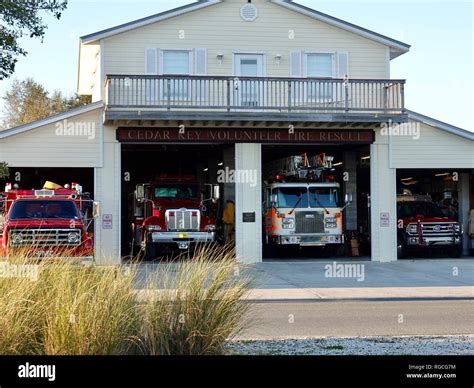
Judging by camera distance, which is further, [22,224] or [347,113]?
[347,113]

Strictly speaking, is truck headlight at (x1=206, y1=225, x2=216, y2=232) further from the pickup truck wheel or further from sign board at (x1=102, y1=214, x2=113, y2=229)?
the pickup truck wheel

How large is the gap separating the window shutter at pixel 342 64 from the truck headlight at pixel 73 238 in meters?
11.8

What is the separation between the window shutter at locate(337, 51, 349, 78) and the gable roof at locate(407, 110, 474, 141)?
2.73 m

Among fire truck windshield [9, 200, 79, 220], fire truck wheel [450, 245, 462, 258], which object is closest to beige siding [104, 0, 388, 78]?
fire truck wheel [450, 245, 462, 258]

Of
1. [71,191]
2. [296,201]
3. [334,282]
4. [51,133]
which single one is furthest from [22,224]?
[296,201]

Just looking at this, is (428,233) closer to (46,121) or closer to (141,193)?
(141,193)

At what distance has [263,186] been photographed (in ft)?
87.8

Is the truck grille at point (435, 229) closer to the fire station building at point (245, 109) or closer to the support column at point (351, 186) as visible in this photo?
the fire station building at point (245, 109)

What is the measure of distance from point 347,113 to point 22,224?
1084 cm

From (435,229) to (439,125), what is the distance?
377 cm

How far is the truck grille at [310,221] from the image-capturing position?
83.4 ft

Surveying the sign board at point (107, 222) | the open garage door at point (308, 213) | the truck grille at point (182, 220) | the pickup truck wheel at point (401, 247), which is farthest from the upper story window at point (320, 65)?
→ the sign board at point (107, 222)

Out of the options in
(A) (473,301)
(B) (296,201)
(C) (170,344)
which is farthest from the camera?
(B) (296,201)
